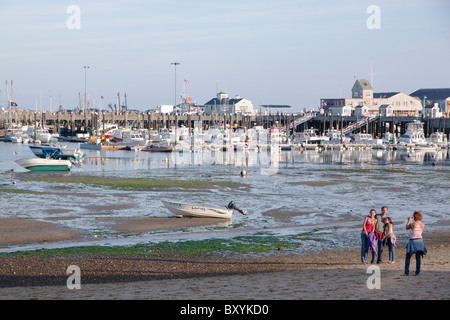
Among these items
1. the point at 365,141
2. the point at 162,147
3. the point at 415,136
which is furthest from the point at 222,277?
the point at 415,136

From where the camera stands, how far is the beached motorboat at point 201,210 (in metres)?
31.9

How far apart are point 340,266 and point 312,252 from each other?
3598mm

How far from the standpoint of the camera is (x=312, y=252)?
22.8 meters

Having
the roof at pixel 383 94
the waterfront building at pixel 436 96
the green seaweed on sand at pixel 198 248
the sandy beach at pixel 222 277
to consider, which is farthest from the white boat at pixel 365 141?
the sandy beach at pixel 222 277

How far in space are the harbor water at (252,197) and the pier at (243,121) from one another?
61357mm

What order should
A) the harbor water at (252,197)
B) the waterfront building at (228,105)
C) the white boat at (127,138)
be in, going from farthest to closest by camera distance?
the waterfront building at (228,105)
the white boat at (127,138)
the harbor water at (252,197)

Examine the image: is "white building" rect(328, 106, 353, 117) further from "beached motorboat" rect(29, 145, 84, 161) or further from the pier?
"beached motorboat" rect(29, 145, 84, 161)

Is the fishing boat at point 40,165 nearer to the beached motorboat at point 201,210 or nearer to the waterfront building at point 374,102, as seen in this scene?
the beached motorboat at point 201,210

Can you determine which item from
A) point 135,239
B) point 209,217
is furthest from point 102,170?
point 135,239

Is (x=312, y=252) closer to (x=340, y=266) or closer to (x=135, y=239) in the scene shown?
(x=340, y=266)

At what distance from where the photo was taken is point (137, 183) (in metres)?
50.8

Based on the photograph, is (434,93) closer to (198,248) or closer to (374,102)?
(374,102)

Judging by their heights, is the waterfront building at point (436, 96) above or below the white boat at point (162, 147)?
above

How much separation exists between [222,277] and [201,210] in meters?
14.3
